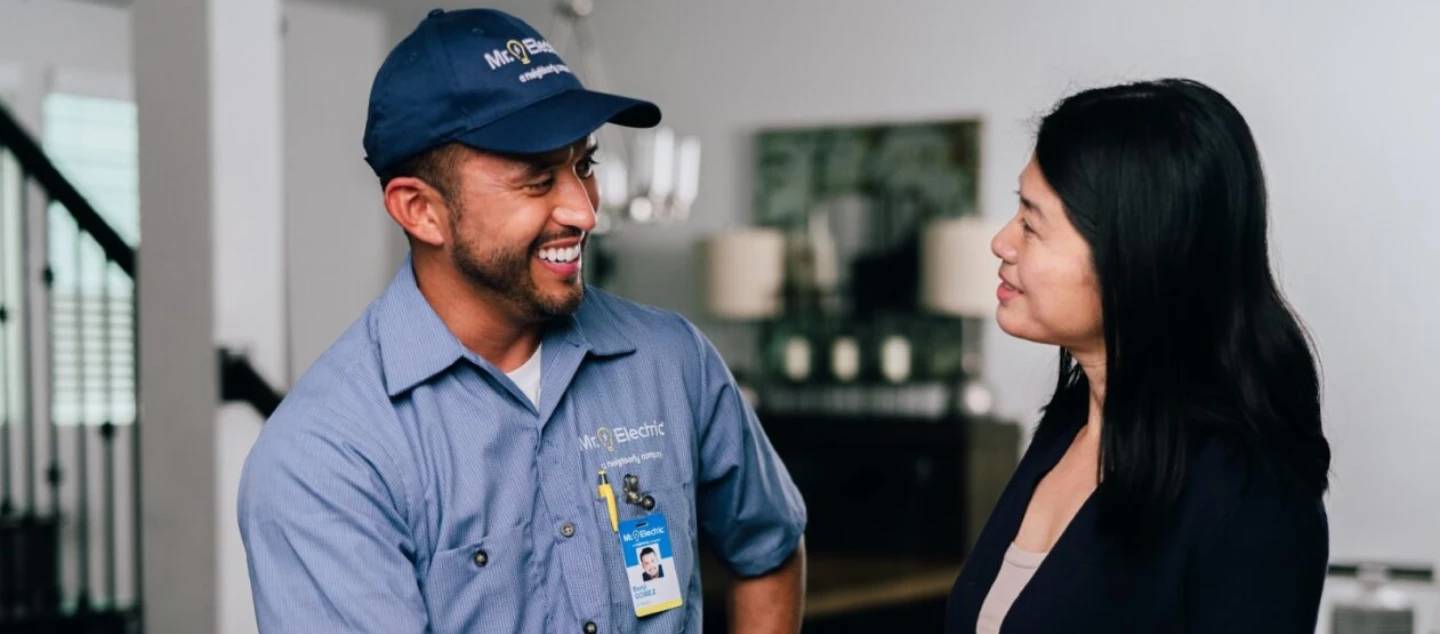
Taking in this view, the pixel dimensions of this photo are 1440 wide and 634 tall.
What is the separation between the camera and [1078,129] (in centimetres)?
150

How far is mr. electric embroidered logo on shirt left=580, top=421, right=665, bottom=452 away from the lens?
171 cm

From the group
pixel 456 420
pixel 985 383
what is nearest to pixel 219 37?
pixel 456 420

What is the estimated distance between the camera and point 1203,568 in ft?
4.63

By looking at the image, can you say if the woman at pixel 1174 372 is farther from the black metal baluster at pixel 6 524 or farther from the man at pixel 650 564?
the black metal baluster at pixel 6 524

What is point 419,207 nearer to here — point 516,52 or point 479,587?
→ point 516,52

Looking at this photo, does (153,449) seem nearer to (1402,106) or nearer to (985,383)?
(985,383)

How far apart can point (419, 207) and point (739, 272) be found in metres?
4.57

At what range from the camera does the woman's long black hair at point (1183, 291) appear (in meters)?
1.43

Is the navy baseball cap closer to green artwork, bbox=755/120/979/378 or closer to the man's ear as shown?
the man's ear

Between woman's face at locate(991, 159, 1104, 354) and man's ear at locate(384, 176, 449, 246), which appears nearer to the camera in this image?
woman's face at locate(991, 159, 1104, 354)

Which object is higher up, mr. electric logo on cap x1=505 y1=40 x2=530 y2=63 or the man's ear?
mr. electric logo on cap x1=505 y1=40 x2=530 y2=63

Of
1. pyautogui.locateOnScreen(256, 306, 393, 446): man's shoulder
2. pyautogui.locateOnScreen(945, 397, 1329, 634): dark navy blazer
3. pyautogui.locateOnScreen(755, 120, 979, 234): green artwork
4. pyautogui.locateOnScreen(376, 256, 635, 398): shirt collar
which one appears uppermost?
pyautogui.locateOnScreen(755, 120, 979, 234): green artwork

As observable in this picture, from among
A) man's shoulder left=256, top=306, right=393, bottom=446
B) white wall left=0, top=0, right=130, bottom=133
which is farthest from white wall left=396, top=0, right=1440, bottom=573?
white wall left=0, top=0, right=130, bottom=133

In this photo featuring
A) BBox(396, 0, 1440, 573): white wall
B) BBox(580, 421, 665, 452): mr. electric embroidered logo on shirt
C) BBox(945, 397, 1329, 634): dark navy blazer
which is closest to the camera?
BBox(945, 397, 1329, 634): dark navy blazer
